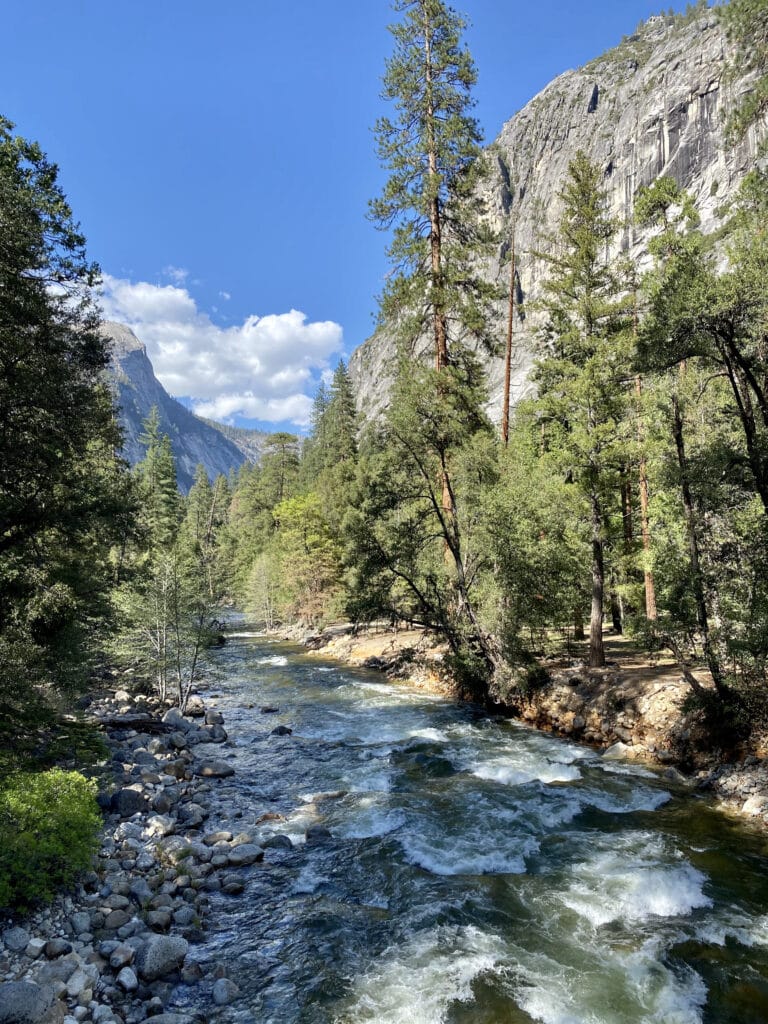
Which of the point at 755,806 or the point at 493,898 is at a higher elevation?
the point at 755,806

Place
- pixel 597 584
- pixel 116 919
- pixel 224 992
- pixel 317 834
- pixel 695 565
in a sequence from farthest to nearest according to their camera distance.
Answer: pixel 597 584
pixel 695 565
pixel 317 834
pixel 116 919
pixel 224 992

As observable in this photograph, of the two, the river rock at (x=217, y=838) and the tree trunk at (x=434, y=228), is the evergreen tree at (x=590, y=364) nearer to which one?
the tree trunk at (x=434, y=228)

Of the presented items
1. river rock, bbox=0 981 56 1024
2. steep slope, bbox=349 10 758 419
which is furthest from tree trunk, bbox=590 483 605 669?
steep slope, bbox=349 10 758 419

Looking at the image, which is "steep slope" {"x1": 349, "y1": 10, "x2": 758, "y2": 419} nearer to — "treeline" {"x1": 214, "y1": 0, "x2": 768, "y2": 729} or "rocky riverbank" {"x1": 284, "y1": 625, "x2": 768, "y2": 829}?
"treeline" {"x1": 214, "y1": 0, "x2": 768, "y2": 729}

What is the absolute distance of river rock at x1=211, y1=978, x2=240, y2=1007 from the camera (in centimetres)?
514

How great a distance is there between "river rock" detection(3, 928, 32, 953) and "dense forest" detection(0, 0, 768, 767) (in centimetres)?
386

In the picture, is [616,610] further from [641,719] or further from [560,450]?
[641,719]

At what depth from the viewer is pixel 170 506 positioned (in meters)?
45.3

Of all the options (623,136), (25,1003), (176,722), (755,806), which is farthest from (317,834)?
(623,136)

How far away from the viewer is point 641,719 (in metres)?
11.9

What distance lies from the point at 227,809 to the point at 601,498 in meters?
12.0

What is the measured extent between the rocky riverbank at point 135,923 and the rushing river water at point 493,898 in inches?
14.8

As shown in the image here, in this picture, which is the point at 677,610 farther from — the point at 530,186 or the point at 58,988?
the point at 530,186

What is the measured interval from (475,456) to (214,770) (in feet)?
35.4
